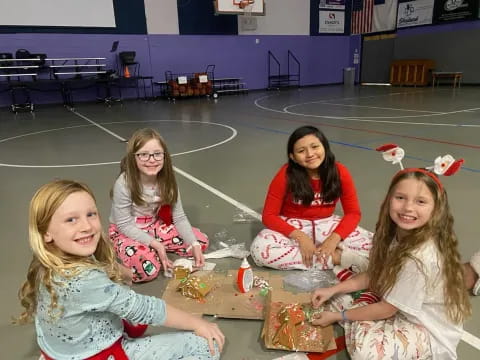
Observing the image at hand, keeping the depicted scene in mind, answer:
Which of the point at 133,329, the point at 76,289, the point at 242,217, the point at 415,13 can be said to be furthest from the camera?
the point at 415,13

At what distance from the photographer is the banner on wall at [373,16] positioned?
43.7 ft

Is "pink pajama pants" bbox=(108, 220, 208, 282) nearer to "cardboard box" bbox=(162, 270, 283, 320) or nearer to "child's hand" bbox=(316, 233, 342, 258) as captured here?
"cardboard box" bbox=(162, 270, 283, 320)

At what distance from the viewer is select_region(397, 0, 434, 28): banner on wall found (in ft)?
40.5

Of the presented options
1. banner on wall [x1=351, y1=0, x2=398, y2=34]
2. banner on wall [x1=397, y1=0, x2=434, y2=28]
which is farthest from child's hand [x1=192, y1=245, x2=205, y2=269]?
banner on wall [x1=351, y1=0, x2=398, y2=34]

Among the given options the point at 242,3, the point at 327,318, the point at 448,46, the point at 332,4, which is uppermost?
the point at 332,4

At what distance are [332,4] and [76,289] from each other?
15.3m

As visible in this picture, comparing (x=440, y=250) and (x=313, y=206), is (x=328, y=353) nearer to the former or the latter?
(x=440, y=250)

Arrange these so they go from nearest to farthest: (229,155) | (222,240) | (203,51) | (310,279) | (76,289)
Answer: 1. (76,289)
2. (310,279)
3. (222,240)
4. (229,155)
5. (203,51)

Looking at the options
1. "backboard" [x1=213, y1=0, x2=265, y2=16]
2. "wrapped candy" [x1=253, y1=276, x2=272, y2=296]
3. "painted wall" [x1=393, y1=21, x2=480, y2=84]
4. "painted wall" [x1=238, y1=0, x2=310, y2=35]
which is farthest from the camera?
"painted wall" [x1=238, y1=0, x2=310, y2=35]

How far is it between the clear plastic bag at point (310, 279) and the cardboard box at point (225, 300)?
0.07m

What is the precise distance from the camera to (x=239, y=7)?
37.3ft

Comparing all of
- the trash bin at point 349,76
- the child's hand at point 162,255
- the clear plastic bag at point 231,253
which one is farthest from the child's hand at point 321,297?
the trash bin at point 349,76

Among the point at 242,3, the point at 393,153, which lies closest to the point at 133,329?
the point at 393,153

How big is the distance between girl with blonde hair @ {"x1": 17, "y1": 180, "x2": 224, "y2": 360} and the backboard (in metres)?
11.3
